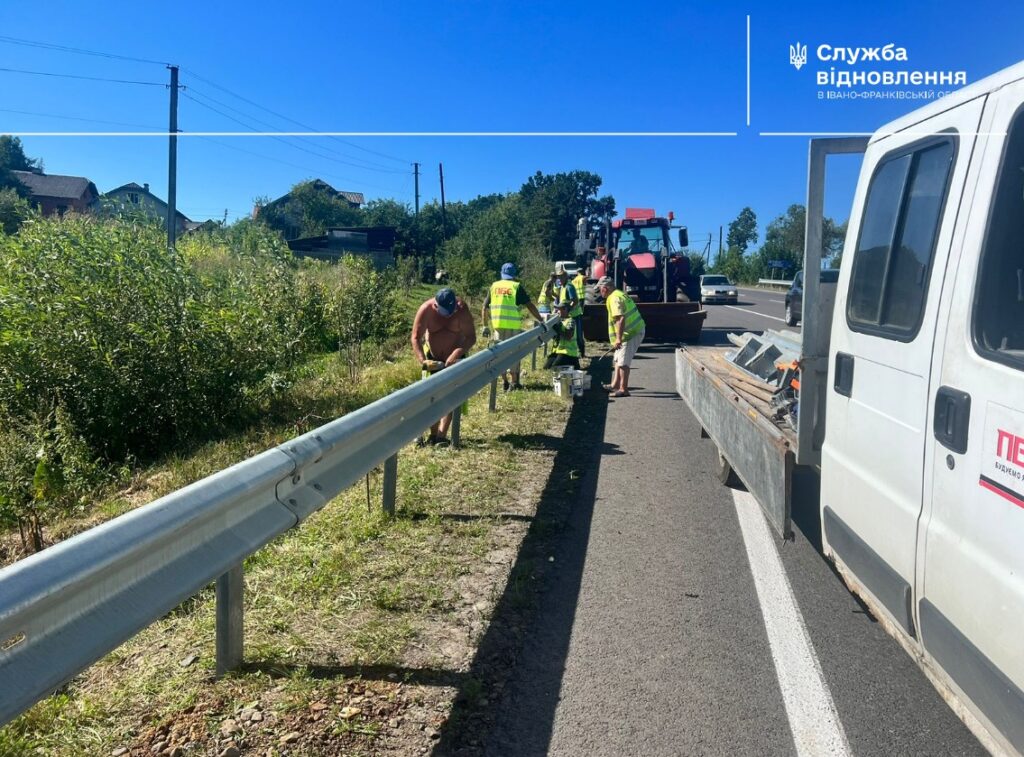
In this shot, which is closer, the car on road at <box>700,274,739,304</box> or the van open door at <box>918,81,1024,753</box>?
the van open door at <box>918,81,1024,753</box>

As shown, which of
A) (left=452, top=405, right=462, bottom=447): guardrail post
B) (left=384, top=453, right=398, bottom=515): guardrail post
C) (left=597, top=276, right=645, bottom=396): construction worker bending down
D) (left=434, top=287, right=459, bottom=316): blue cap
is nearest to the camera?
(left=384, top=453, right=398, bottom=515): guardrail post

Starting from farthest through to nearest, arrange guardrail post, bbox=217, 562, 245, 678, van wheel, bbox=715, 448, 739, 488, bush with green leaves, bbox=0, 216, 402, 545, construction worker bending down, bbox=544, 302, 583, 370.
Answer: construction worker bending down, bbox=544, 302, 583, 370 < bush with green leaves, bbox=0, 216, 402, 545 < van wheel, bbox=715, 448, 739, 488 < guardrail post, bbox=217, 562, 245, 678

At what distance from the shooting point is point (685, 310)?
1681 cm

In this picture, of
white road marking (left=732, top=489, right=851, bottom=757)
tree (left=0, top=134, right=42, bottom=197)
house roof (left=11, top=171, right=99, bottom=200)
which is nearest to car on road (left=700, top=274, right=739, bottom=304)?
white road marking (left=732, top=489, right=851, bottom=757)

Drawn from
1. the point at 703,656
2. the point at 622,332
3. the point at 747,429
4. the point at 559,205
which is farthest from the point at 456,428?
the point at 559,205

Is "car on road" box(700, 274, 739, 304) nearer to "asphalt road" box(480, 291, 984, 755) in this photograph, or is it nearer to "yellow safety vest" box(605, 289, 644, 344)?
"yellow safety vest" box(605, 289, 644, 344)

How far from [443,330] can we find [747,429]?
3939 mm

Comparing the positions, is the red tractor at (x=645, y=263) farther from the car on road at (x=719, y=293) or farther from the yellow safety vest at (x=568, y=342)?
the car on road at (x=719, y=293)

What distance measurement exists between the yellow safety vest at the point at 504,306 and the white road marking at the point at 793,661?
5687 millimetres

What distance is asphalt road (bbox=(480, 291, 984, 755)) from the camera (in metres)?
2.96

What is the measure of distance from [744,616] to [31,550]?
4.38 meters

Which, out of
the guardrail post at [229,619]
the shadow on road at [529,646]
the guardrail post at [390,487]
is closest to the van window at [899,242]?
the shadow on road at [529,646]

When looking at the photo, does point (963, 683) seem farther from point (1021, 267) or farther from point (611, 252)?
point (611, 252)

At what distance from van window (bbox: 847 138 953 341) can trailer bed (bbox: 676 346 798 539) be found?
2.99ft
